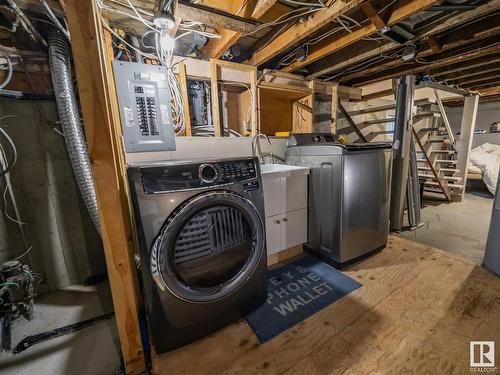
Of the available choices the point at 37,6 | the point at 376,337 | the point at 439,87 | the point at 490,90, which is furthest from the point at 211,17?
the point at 490,90

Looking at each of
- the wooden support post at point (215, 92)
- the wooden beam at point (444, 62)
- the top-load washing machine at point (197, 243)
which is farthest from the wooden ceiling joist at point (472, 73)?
the top-load washing machine at point (197, 243)

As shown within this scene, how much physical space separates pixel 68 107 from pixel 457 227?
4.30m

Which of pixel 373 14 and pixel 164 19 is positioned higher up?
pixel 373 14

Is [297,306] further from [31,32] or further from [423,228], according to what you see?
[31,32]

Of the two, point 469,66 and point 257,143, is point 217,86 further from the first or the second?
point 469,66

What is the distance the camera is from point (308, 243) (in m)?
A: 2.04

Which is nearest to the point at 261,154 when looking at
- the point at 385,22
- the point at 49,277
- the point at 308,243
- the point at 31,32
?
the point at 308,243

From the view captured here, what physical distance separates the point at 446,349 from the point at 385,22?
212cm

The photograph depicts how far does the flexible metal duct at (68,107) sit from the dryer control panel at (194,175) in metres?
0.85

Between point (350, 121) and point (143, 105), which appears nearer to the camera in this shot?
point (143, 105)

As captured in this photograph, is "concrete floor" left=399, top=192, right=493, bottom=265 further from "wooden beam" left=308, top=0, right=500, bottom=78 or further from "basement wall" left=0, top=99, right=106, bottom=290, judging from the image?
"basement wall" left=0, top=99, right=106, bottom=290

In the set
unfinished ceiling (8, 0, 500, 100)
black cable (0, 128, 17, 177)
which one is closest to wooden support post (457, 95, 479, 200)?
unfinished ceiling (8, 0, 500, 100)

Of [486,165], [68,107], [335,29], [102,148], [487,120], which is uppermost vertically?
[335,29]

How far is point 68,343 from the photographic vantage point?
129 cm
